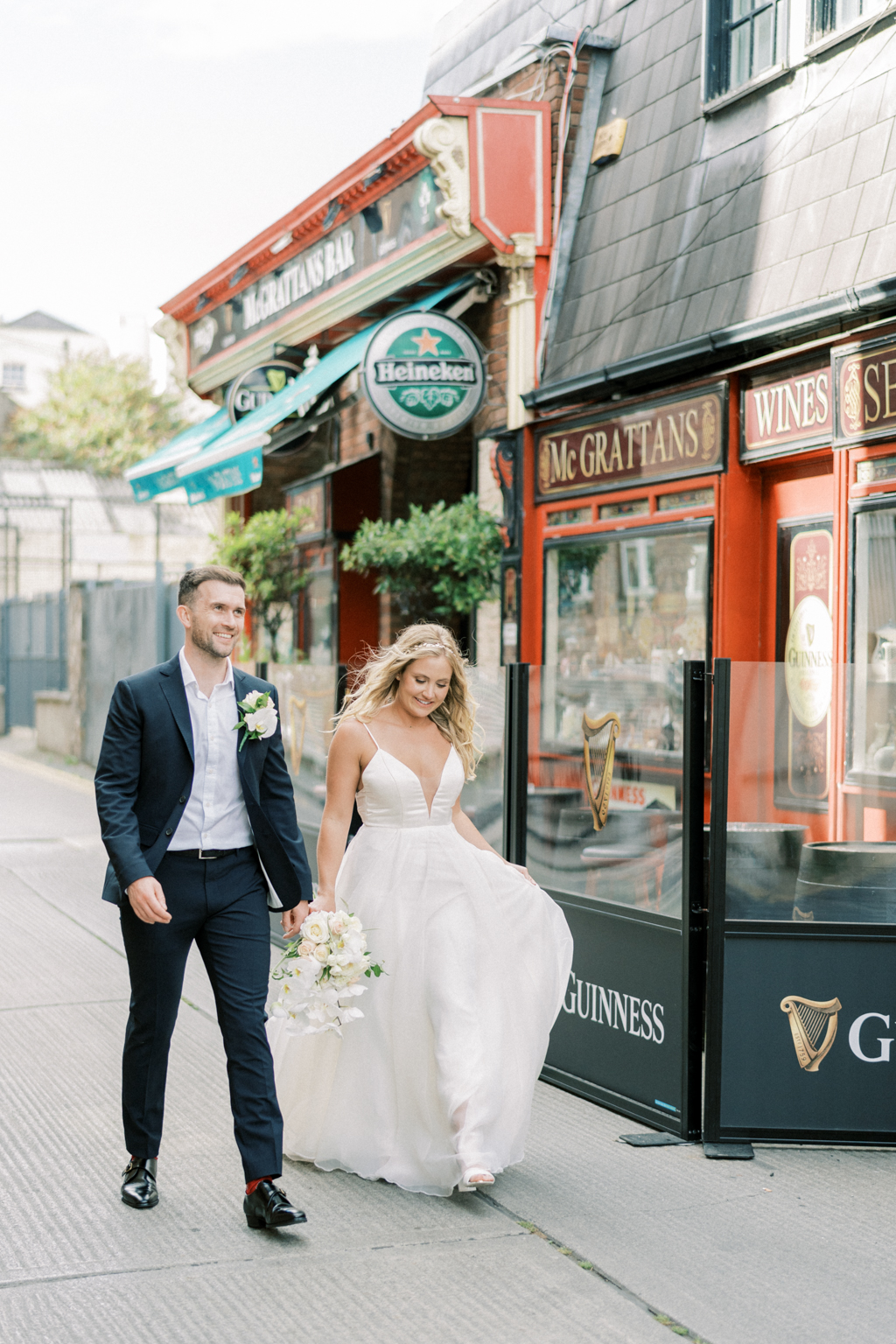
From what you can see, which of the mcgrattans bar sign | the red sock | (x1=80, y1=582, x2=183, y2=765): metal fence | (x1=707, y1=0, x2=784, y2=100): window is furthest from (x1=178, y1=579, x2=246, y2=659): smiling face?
(x1=80, y1=582, x2=183, y2=765): metal fence

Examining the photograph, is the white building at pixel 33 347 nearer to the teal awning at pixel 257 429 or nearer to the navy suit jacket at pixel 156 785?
the teal awning at pixel 257 429

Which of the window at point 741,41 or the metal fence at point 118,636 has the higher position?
the window at point 741,41

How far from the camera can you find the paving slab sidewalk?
352 centimetres

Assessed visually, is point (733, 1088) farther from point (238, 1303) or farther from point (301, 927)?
point (238, 1303)

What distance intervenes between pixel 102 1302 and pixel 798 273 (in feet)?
20.0

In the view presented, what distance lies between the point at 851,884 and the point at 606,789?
0.94 meters

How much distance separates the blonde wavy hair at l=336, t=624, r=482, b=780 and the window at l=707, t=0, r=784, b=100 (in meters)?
5.22

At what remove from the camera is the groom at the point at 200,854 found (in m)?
4.16

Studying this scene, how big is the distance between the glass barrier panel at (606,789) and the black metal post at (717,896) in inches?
6.4

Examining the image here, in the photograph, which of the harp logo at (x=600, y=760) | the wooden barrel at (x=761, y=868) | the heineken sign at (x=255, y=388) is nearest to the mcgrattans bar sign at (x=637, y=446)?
the harp logo at (x=600, y=760)

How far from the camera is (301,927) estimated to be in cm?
436

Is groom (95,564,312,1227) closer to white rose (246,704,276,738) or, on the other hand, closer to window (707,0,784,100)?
white rose (246,704,276,738)

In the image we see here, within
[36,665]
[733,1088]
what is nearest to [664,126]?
[733,1088]

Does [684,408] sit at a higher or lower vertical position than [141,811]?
higher
